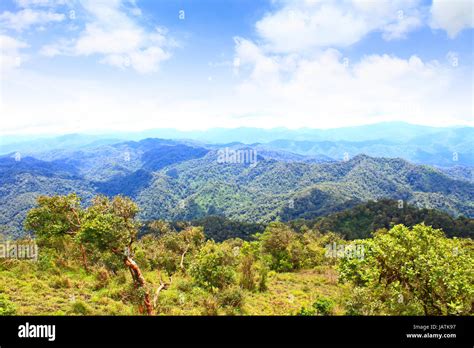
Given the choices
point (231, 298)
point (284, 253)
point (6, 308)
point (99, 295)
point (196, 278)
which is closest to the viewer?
point (6, 308)

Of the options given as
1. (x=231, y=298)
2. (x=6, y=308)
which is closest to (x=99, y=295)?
(x=6, y=308)

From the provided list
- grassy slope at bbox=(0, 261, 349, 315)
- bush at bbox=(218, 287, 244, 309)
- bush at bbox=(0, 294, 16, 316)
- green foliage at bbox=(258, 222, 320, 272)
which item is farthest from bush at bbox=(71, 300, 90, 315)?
green foliage at bbox=(258, 222, 320, 272)

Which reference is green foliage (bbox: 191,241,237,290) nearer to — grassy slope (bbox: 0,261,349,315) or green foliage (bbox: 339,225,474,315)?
grassy slope (bbox: 0,261,349,315)

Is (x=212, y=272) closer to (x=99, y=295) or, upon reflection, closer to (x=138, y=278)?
(x=138, y=278)

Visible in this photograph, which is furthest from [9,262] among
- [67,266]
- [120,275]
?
[120,275]

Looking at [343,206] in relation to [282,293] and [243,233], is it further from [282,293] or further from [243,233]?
[282,293]

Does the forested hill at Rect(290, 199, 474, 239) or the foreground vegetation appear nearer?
the foreground vegetation

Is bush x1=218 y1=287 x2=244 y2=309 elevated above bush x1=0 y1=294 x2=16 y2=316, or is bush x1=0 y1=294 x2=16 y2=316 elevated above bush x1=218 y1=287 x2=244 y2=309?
bush x1=0 y1=294 x2=16 y2=316
